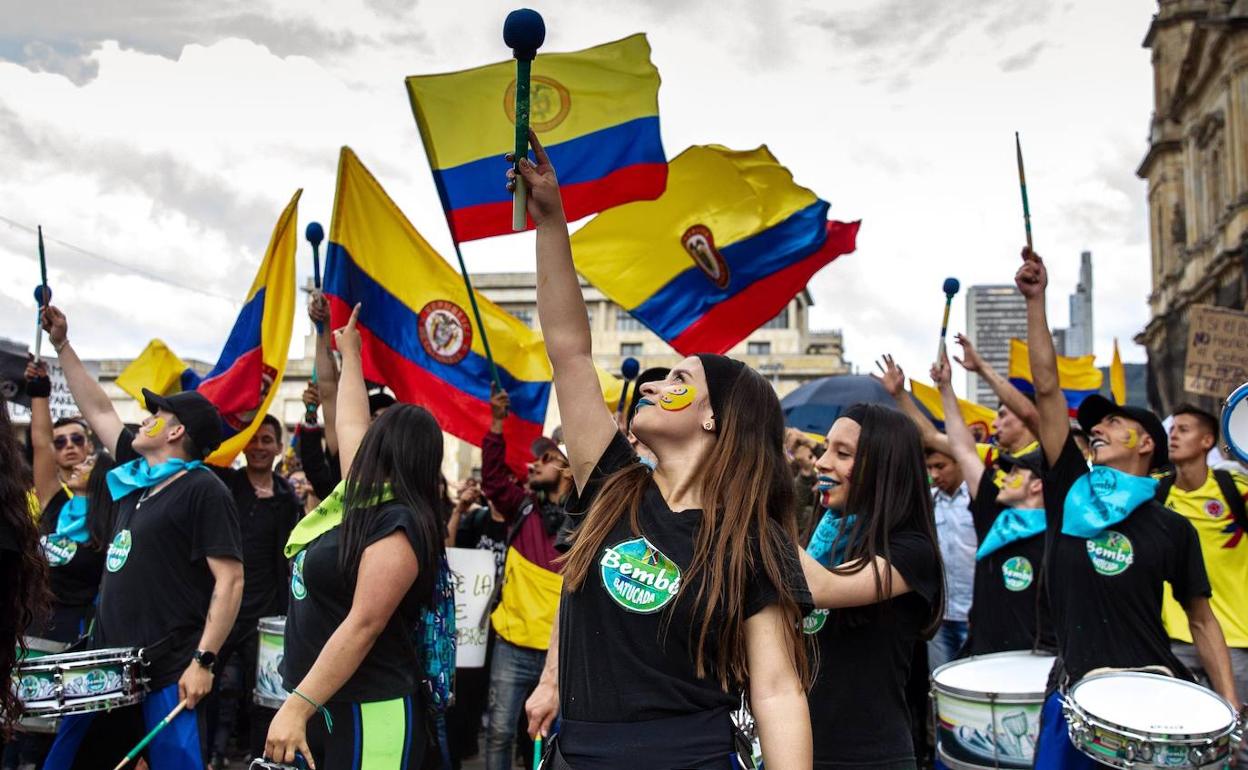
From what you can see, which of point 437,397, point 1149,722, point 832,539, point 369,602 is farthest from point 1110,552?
point 437,397

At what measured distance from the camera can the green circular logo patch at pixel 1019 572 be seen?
6877 millimetres

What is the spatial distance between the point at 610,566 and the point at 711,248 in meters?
5.89

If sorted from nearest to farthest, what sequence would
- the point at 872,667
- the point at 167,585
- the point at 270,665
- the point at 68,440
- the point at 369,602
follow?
the point at 872,667
the point at 369,602
the point at 167,585
the point at 270,665
the point at 68,440

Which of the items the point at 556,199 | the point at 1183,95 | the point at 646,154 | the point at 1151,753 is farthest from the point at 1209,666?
the point at 1183,95

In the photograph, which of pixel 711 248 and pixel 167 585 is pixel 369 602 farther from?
pixel 711 248

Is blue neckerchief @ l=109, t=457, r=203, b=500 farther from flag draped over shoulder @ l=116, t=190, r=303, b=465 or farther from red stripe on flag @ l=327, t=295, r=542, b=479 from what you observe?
red stripe on flag @ l=327, t=295, r=542, b=479

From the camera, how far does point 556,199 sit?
2.86m

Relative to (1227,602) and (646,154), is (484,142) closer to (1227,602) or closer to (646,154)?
(646,154)

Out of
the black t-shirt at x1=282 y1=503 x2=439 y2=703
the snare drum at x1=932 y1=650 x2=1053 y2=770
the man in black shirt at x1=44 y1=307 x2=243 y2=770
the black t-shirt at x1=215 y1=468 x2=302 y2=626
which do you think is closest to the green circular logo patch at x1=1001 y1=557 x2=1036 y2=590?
the snare drum at x1=932 y1=650 x2=1053 y2=770

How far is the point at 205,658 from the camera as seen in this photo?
16.1 feet

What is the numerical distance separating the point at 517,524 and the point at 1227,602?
4.10 metres

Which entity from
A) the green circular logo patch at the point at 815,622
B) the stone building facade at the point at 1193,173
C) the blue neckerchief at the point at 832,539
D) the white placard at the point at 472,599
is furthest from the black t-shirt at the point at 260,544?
the stone building facade at the point at 1193,173

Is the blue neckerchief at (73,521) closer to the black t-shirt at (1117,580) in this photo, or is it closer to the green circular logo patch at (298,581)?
the green circular logo patch at (298,581)

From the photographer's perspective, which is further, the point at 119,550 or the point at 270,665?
the point at 270,665
